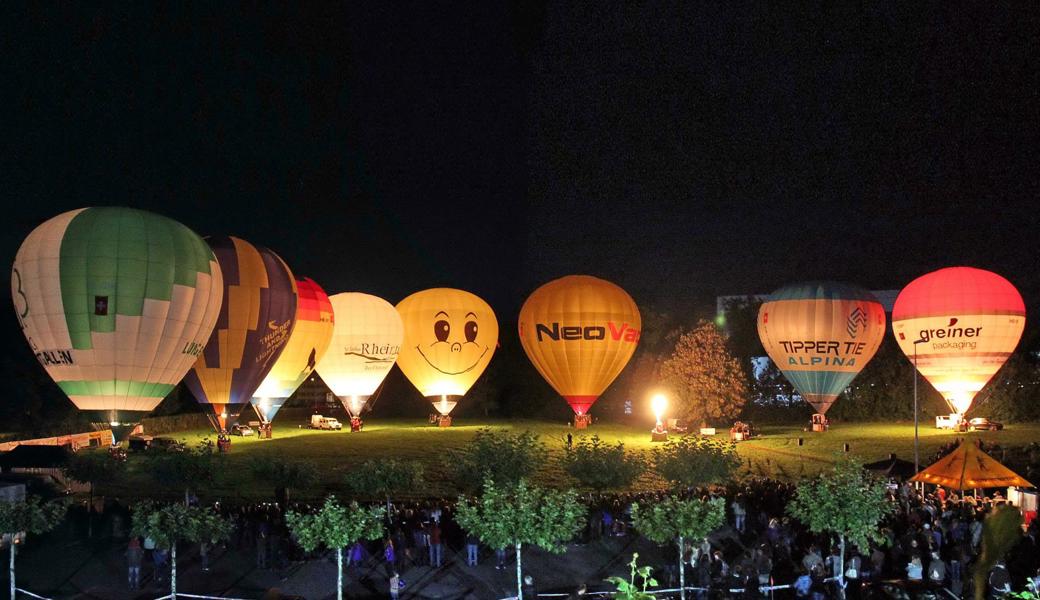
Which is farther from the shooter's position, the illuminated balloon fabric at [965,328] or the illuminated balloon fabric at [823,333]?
the illuminated balloon fabric at [823,333]

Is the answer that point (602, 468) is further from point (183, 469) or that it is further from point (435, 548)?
point (183, 469)

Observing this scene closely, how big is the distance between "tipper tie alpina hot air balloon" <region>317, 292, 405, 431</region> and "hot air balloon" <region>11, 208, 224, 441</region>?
56.8 feet

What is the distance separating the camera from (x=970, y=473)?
67.6 ft

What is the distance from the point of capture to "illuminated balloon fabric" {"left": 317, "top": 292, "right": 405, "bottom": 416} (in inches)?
1748

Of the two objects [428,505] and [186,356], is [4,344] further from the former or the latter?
[428,505]

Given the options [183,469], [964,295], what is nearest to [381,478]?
[183,469]

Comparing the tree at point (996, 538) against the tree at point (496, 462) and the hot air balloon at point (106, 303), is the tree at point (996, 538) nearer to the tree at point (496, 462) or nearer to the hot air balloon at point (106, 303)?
the tree at point (496, 462)

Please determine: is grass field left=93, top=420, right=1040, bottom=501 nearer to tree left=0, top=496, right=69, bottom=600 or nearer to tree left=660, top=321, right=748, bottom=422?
tree left=660, top=321, right=748, bottom=422

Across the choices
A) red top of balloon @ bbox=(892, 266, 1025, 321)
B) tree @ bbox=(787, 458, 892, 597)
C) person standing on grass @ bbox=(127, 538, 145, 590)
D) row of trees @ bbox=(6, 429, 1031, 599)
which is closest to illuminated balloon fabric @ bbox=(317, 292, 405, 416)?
red top of balloon @ bbox=(892, 266, 1025, 321)

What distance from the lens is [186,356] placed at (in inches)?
1101

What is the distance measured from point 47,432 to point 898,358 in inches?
1729

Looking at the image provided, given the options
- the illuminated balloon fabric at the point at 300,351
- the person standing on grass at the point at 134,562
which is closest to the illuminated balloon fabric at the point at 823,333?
the illuminated balloon fabric at the point at 300,351

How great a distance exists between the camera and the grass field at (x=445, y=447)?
89.0ft

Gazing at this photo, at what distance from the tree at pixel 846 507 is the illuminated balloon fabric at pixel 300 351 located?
87.7 feet
